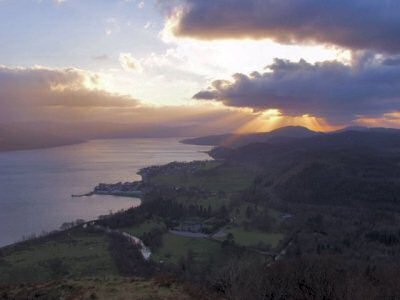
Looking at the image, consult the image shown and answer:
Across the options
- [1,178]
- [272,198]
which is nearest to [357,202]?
[272,198]

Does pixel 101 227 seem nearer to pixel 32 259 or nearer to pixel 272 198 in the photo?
pixel 32 259

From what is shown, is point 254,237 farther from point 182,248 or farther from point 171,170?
point 171,170

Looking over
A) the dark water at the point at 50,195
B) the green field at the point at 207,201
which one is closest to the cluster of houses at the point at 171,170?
the dark water at the point at 50,195

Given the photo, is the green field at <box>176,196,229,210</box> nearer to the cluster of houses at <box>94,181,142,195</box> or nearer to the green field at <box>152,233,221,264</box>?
the cluster of houses at <box>94,181,142,195</box>

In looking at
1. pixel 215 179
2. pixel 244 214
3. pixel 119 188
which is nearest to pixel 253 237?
pixel 244 214

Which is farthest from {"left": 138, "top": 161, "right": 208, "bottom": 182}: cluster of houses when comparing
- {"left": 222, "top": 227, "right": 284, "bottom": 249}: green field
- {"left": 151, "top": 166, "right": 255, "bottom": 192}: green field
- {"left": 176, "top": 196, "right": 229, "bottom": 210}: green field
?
{"left": 222, "top": 227, "right": 284, "bottom": 249}: green field
